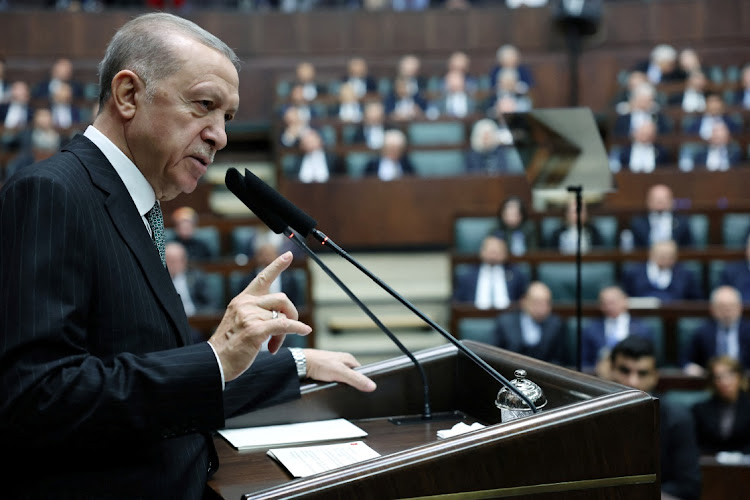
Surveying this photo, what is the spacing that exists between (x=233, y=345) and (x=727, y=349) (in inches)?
103

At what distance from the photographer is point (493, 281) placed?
3480 mm

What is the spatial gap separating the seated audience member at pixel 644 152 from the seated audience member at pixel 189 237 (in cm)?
220

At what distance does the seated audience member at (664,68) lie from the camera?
577 centimetres

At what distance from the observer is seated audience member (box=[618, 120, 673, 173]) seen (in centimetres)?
459

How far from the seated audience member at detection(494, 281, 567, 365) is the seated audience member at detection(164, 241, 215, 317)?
1153 mm

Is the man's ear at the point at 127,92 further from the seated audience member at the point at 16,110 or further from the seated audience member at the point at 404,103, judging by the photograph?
the seated audience member at the point at 16,110

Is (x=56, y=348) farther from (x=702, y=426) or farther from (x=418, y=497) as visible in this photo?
(x=702, y=426)

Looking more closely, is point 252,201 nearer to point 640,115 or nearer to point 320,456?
point 320,456

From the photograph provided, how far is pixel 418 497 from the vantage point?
70 cm

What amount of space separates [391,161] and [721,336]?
2.04 metres

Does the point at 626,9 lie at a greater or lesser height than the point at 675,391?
greater

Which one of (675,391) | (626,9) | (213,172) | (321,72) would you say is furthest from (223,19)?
(675,391)

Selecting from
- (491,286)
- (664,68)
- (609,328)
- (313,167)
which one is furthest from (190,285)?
(664,68)

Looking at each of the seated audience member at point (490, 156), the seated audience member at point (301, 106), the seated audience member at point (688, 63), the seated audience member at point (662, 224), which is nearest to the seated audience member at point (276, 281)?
the seated audience member at point (490, 156)
